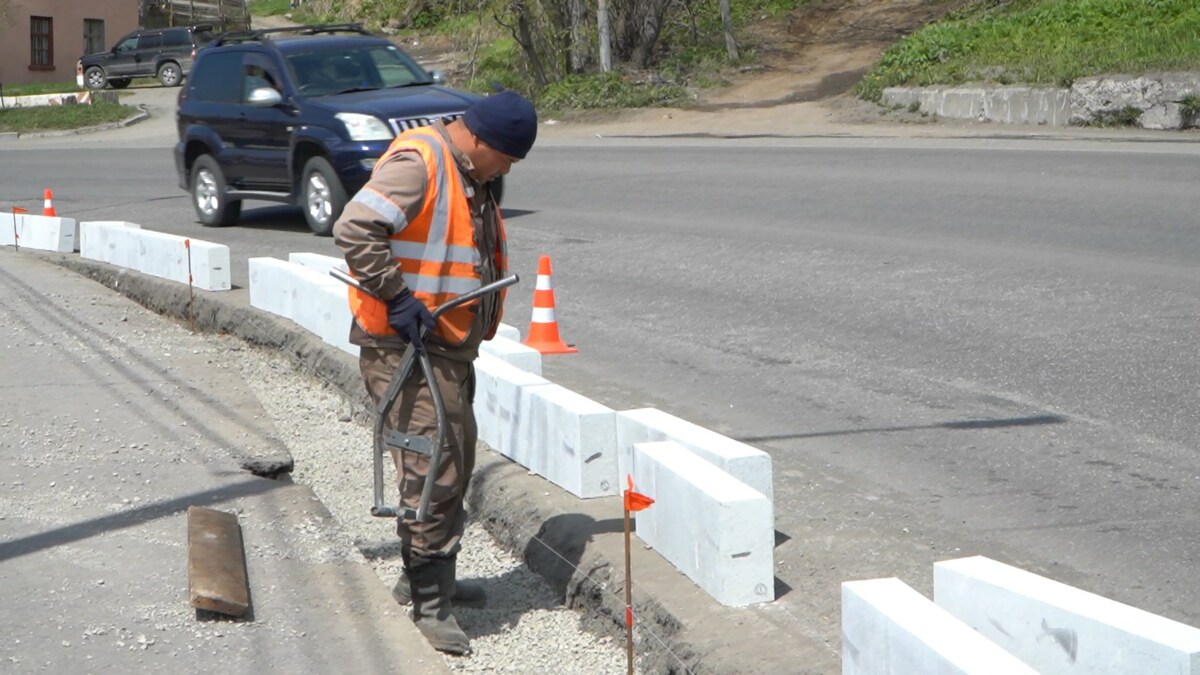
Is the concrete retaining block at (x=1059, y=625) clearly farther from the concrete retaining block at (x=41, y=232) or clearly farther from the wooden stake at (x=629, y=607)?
the concrete retaining block at (x=41, y=232)

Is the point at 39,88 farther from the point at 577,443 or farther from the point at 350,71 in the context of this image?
the point at 577,443

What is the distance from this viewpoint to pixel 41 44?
5197cm

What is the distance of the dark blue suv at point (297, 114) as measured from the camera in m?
14.2

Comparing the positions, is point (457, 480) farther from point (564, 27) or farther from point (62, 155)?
point (564, 27)

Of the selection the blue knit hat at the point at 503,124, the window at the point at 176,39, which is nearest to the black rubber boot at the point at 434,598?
the blue knit hat at the point at 503,124

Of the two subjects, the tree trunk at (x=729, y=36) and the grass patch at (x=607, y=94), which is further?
the tree trunk at (x=729, y=36)

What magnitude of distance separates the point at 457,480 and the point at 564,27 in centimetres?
2572

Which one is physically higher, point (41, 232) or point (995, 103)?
point (995, 103)

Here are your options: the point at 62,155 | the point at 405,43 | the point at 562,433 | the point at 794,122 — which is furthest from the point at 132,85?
the point at 562,433

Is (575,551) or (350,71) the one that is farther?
(350,71)

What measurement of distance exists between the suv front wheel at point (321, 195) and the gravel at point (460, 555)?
5316mm

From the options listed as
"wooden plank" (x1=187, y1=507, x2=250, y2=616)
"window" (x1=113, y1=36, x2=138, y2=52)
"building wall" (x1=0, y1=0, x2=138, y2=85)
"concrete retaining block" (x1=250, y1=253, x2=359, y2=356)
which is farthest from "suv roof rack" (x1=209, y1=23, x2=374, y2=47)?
"building wall" (x1=0, y1=0, x2=138, y2=85)

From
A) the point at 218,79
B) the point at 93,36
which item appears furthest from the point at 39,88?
the point at 218,79

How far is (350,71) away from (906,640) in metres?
12.5
